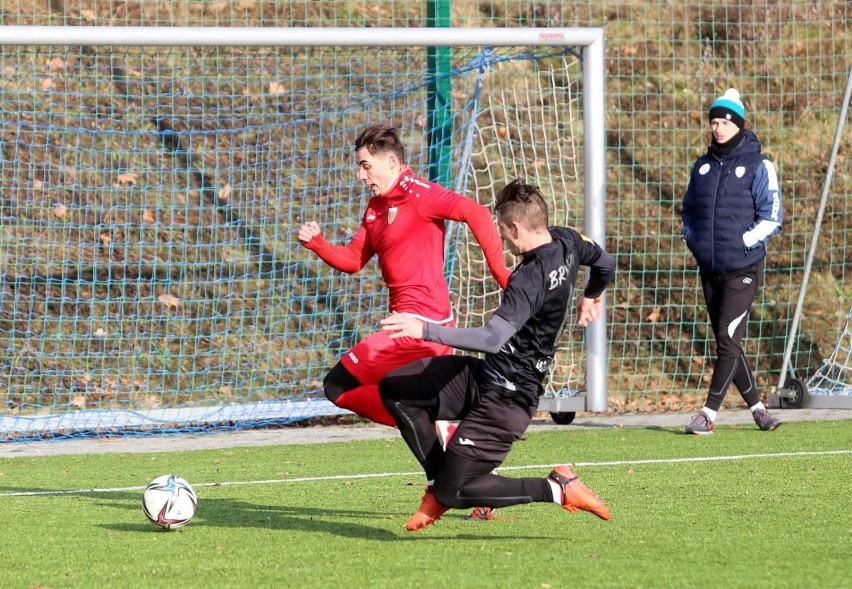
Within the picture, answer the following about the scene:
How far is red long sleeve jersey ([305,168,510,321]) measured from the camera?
5996mm

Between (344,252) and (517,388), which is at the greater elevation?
(344,252)

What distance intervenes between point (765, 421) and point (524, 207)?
167 inches

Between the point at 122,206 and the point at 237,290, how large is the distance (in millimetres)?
1216

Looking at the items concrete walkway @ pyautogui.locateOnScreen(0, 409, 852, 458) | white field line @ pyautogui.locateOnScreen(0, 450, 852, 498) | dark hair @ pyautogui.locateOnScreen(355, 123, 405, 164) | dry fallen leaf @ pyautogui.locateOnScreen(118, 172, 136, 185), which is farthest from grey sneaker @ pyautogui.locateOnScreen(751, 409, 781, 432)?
dry fallen leaf @ pyautogui.locateOnScreen(118, 172, 136, 185)

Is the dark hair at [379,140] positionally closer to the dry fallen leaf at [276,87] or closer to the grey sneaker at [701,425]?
the grey sneaker at [701,425]

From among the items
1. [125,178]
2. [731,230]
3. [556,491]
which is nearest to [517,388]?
[556,491]

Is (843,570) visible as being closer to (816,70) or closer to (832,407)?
(832,407)

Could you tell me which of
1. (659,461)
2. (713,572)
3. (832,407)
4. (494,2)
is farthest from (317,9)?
(713,572)

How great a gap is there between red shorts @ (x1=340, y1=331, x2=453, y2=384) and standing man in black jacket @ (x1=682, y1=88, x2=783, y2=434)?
333 cm

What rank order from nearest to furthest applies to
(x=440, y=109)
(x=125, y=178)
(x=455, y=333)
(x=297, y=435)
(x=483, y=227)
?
(x=455, y=333), (x=483, y=227), (x=297, y=435), (x=440, y=109), (x=125, y=178)

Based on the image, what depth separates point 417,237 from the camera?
607 cm

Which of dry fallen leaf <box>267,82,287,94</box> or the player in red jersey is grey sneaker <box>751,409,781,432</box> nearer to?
the player in red jersey

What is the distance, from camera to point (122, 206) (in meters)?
11.4

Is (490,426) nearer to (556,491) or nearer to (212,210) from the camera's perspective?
(556,491)
